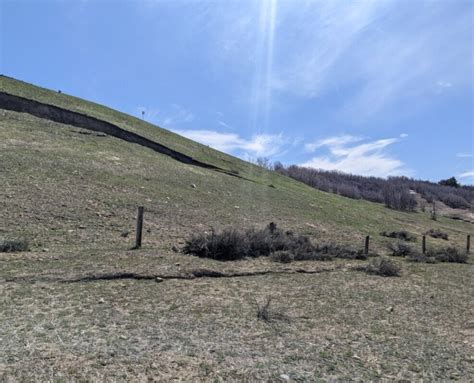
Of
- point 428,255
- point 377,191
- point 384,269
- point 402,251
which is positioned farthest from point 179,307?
point 377,191

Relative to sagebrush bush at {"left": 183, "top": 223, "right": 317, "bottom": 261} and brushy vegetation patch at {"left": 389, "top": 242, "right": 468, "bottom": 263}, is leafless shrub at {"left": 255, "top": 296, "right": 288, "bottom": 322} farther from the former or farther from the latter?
brushy vegetation patch at {"left": 389, "top": 242, "right": 468, "bottom": 263}

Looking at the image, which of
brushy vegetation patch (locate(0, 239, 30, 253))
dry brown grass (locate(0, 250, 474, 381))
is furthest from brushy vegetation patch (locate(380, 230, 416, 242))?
brushy vegetation patch (locate(0, 239, 30, 253))

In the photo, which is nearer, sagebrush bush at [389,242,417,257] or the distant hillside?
sagebrush bush at [389,242,417,257]

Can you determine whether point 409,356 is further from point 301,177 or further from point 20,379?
point 301,177

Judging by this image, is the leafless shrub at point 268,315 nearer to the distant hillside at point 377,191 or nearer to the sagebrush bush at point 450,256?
the sagebrush bush at point 450,256

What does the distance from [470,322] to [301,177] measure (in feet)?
243

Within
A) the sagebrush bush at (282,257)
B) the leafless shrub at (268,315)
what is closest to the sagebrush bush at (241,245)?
the sagebrush bush at (282,257)

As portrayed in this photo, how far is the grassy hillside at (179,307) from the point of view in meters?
4.44

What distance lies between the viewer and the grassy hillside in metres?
4.44

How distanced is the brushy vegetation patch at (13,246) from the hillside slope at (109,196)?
50 centimetres

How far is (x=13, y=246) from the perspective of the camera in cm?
979

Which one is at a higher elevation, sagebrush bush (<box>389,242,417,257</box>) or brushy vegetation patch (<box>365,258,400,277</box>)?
sagebrush bush (<box>389,242,417,257</box>)

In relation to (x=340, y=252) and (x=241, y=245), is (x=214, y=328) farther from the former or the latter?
(x=340, y=252)

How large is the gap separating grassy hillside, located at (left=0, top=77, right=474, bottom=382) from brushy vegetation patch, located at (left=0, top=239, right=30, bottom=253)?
14.0 inches
